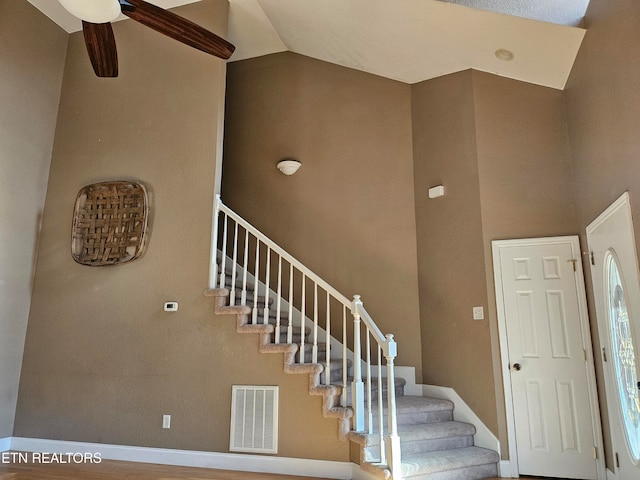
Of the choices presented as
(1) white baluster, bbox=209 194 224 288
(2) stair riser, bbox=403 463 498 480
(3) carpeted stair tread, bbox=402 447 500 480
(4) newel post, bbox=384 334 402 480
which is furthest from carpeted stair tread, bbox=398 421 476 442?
(1) white baluster, bbox=209 194 224 288

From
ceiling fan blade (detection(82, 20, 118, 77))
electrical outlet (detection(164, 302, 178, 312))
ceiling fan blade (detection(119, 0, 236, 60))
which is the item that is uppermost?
ceiling fan blade (detection(119, 0, 236, 60))

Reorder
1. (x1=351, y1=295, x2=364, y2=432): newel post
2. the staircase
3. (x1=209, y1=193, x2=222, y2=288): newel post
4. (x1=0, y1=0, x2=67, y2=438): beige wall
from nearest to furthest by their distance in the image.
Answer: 1. the staircase
2. (x1=351, y1=295, x2=364, y2=432): newel post
3. (x1=209, y1=193, x2=222, y2=288): newel post
4. (x1=0, y1=0, x2=67, y2=438): beige wall

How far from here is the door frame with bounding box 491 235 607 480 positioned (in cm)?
337

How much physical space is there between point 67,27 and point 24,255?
2.56 m

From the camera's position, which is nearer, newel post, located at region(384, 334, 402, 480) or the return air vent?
newel post, located at region(384, 334, 402, 480)

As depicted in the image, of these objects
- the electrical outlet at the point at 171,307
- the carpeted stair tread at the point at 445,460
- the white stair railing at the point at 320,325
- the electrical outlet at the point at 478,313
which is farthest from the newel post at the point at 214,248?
the electrical outlet at the point at 478,313

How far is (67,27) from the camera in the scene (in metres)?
4.92

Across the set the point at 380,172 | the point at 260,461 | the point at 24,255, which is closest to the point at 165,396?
the point at 260,461

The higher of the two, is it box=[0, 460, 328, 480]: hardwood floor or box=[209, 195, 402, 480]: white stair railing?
box=[209, 195, 402, 480]: white stair railing

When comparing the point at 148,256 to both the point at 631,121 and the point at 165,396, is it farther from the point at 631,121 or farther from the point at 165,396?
the point at 631,121

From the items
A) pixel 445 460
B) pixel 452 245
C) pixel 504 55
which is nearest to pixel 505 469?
pixel 445 460

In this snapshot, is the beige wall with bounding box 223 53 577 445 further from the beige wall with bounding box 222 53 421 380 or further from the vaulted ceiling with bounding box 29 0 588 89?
the vaulted ceiling with bounding box 29 0 588 89

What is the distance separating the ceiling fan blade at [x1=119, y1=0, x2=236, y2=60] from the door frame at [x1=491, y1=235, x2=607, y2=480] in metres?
2.78

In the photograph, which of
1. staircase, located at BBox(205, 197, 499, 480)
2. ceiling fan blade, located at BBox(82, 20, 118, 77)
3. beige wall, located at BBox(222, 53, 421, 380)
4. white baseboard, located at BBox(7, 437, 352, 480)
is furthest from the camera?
beige wall, located at BBox(222, 53, 421, 380)
